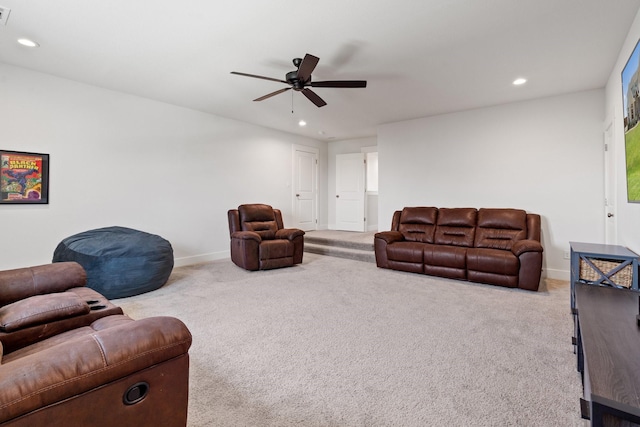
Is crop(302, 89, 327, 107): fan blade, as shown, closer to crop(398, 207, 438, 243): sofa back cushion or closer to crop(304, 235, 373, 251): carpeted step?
crop(398, 207, 438, 243): sofa back cushion

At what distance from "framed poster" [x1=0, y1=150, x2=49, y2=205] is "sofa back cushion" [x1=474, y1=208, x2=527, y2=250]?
5725 millimetres

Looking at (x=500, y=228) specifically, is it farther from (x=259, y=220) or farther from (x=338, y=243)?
(x=259, y=220)

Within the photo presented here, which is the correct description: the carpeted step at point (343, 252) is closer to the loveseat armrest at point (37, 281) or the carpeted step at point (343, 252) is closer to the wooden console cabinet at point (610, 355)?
the wooden console cabinet at point (610, 355)

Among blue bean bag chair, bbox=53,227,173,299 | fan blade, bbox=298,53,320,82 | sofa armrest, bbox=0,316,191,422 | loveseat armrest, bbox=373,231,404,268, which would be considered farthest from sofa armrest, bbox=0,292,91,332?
loveseat armrest, bbox=373,231,404,268

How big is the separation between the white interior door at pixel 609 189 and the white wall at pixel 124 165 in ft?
17.5

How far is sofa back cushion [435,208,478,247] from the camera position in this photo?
4.45 m

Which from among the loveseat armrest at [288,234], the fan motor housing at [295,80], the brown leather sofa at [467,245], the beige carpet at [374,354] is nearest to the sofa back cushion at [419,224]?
the brown leather sofa at [467,245]

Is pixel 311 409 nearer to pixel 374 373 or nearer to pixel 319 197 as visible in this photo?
pixel 374 373

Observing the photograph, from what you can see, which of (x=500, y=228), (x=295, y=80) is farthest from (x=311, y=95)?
(x=500, y=228)

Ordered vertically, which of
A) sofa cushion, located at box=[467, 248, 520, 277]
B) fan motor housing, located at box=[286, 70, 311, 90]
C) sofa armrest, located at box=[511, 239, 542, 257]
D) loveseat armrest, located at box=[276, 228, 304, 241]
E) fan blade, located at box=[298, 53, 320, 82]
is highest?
fan motor housing, located at box=[286, 70, 311, 90]

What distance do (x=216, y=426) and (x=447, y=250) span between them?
11.7 ft

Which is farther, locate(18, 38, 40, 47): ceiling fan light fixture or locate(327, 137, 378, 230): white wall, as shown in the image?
locate(327, 137, 378, 230): white wall

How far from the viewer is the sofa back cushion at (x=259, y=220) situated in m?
4.96

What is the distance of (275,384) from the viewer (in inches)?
69.1
